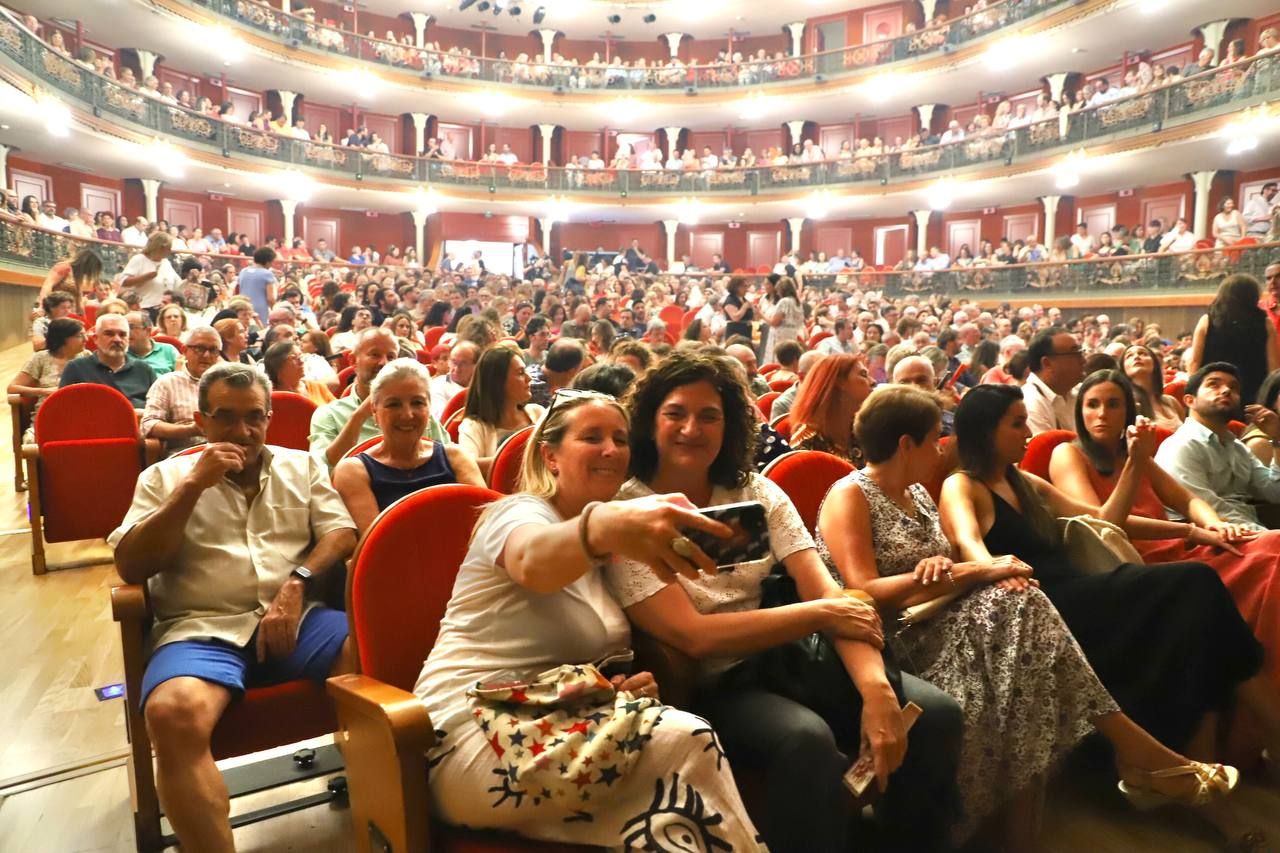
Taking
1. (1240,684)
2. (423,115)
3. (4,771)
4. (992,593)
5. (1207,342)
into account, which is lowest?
(4,771)

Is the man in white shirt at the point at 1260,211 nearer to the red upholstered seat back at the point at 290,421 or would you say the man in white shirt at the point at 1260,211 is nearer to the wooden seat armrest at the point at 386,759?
the red upholstered seat back at the point at 290,421

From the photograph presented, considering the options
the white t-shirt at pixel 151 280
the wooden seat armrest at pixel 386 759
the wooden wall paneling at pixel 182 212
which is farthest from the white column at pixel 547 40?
the wooden seat armrest at pixel 386 759

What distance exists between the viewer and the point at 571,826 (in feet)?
4.55

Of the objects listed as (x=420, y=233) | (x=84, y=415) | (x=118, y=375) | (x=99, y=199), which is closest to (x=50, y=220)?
(x=99, y=199)

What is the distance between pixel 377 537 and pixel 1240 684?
220 cm

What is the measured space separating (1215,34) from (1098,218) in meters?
4.08

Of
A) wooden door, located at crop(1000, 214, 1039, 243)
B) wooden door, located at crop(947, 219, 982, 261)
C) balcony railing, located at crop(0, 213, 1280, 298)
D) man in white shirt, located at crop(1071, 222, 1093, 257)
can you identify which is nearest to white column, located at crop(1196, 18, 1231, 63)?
man in white shirt, located at crop(1071, 222, 1093, 257)

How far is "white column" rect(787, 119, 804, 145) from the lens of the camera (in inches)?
926

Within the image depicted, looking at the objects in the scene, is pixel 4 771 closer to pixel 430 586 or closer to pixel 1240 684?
pixel 430 586

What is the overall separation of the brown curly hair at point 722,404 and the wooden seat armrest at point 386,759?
74 centimetres

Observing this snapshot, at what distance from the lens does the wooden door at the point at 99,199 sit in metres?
17.7

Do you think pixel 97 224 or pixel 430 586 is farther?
pixel 97 224

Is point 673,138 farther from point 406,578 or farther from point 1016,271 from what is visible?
point 406,578

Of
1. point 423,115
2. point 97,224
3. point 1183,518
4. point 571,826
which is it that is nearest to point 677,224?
point 423,115
